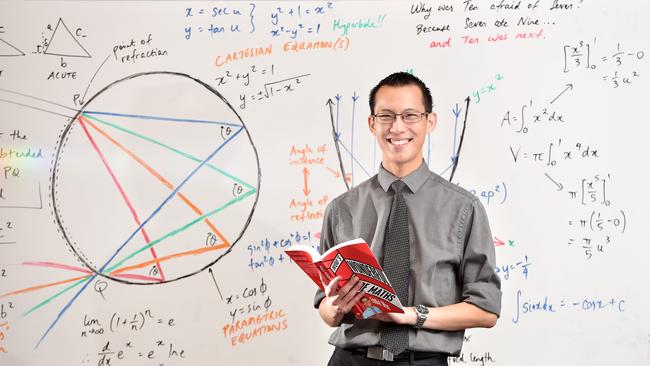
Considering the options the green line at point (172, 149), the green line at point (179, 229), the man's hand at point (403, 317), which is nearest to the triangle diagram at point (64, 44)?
the green line at point (172, 149)

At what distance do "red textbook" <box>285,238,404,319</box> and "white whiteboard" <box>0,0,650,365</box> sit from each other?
0.98 meters

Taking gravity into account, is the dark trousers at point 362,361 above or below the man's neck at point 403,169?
below

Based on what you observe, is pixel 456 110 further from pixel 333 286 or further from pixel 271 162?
pixel 333 286

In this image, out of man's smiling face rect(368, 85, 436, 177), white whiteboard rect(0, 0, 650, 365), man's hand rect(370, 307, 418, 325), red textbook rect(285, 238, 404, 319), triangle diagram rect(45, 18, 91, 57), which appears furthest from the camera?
triangle diagram rect(45, 18, 91, 57)

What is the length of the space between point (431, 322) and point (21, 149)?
5.89ft

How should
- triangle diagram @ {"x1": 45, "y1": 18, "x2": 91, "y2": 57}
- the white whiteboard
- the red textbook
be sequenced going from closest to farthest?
1. the red textbook
2. the white whiteboard
3. triangle diagram @ {"x1": 45, "y1": 18, "x2": 91, "y2": 57}

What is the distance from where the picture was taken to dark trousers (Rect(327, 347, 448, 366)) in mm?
1664

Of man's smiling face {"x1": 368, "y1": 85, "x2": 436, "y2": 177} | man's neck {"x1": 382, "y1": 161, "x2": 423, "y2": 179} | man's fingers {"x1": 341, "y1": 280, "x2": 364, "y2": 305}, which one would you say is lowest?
man's fingers {"x1": 341, "y1": 280, "x2": 364, "y2": 305}

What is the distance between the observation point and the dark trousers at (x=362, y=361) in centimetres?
166

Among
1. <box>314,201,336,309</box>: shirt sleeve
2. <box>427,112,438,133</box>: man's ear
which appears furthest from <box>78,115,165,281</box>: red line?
<box>427,112,438,133</box>: man's ear

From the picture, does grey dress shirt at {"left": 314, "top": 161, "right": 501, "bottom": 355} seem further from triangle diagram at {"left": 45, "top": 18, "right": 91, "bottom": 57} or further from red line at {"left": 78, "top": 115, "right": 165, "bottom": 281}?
triangle diagram at {"left": 45, "top": 18, "right": 91, "bottom": 57}

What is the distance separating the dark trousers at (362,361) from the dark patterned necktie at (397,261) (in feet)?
0.13

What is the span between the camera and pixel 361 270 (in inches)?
60.4

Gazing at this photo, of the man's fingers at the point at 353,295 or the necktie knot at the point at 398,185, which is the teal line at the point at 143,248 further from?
the man's fingers at the point at 353,295
